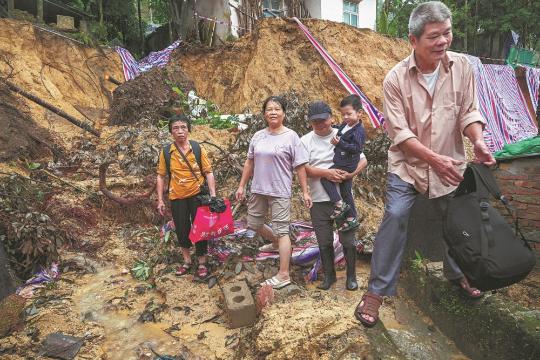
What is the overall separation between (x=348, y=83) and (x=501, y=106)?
218 inches

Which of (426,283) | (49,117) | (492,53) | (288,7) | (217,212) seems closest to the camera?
(426,283)

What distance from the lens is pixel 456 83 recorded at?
2080 mm

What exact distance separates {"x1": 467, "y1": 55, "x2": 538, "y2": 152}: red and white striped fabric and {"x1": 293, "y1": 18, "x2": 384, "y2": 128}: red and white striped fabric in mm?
3890

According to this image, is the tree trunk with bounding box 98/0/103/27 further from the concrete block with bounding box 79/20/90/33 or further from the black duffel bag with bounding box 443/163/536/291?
the black duffel bag with bounding box 443/163/536/291

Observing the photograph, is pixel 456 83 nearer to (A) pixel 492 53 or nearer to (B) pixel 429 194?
(B) pixel 429 194

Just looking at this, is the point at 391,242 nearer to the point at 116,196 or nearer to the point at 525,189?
the point at 525,189

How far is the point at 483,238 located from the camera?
73.2 inches

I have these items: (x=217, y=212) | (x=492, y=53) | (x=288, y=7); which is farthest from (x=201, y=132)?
(x=492, y=53)

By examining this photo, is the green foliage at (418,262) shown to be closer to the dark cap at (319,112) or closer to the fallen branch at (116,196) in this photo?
the dark cap at (319,112)

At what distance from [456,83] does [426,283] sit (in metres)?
1.59

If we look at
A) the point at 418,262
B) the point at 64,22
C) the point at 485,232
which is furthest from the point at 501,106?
the point at 64,22

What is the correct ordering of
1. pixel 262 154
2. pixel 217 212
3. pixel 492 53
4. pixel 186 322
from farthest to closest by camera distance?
pixel 492 53 < pixel 217 212 < pixel 262 154 < pixel 186 322

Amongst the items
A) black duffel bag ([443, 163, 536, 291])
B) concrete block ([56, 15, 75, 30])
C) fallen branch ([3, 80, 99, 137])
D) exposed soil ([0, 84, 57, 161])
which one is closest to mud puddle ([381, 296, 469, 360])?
black duffel bag ([443, 163, 536, 291])

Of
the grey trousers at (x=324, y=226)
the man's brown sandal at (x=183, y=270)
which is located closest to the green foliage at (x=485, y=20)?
the grey trousers at (x=324, y=226)
